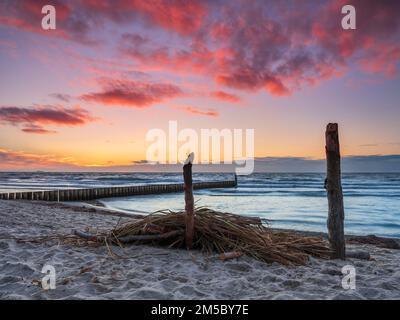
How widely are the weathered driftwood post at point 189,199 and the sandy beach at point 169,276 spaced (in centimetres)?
35

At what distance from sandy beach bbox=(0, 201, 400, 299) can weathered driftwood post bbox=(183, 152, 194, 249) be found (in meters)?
0.35

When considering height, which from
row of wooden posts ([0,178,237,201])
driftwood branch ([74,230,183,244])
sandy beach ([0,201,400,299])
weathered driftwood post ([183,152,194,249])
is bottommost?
row of wooden posts ([0,178,237,201])

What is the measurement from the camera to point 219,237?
680 cm

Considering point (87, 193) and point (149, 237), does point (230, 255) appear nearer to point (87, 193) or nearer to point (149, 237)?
point (149, 237)

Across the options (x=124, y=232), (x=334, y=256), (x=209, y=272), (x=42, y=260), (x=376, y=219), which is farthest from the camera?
(x=376, y=219)

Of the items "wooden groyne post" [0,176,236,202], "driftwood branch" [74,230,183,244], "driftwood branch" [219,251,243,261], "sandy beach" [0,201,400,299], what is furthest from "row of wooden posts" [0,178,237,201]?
"driftwood branch" [219,251,243,261]

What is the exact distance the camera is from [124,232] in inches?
290

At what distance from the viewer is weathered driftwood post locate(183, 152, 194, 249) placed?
21.4 ft

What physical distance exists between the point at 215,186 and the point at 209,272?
45072 millimetres

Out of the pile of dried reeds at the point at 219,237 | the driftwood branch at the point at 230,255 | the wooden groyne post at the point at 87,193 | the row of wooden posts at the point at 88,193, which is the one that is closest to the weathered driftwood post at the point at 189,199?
the pile of dried reeds at the point at 219,237

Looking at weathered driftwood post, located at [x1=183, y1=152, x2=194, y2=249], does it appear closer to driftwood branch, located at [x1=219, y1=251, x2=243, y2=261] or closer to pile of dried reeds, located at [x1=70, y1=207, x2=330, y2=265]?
pile of dried reeds, located at [x1=70, y1=207, x2=330, y2=265]

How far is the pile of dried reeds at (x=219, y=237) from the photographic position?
653cm
